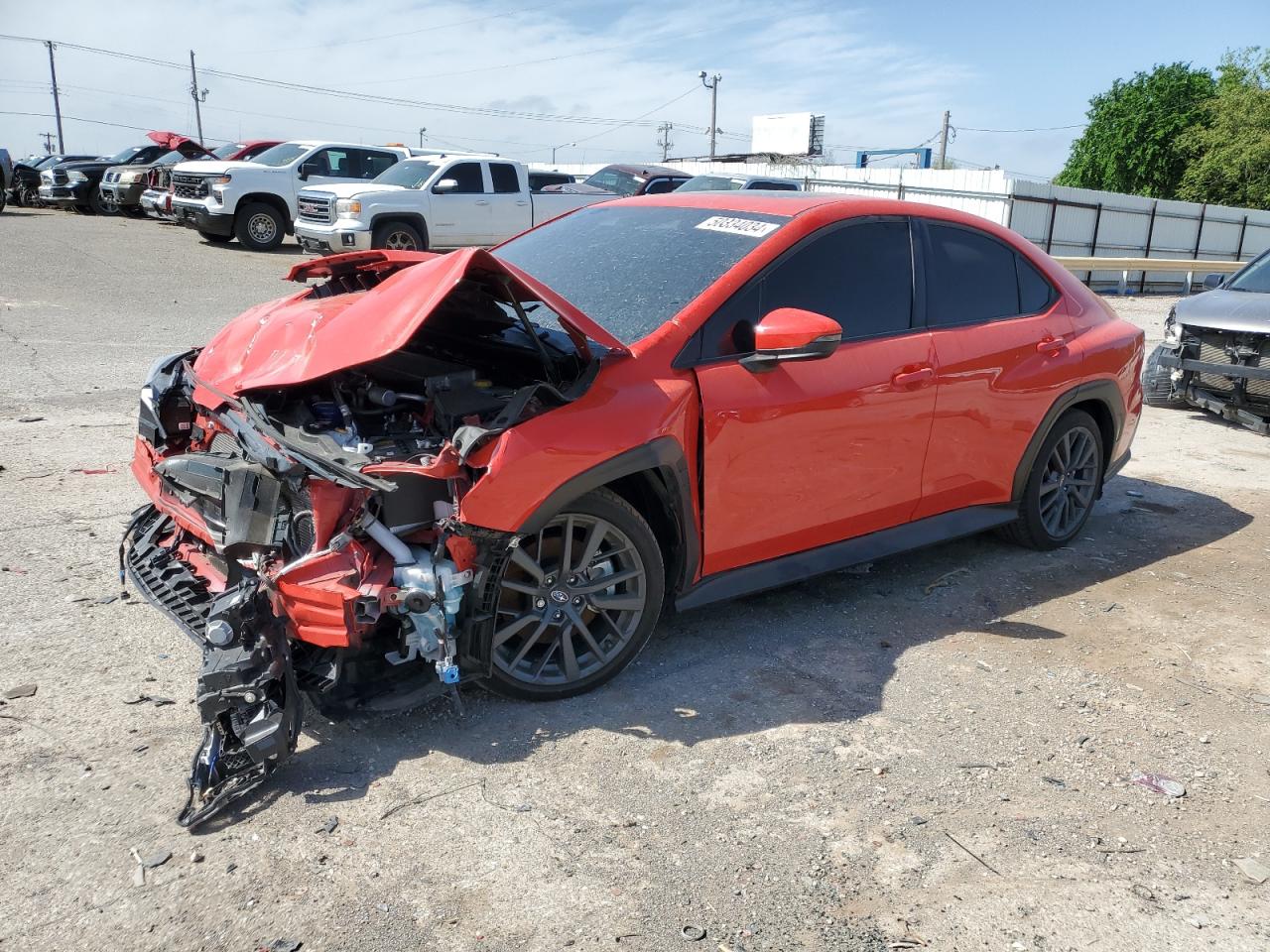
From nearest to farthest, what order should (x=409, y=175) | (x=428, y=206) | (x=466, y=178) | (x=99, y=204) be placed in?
(x=428, y=206) < (x=409, y=175) < (x=466, y=178) < (x=99, y=204)

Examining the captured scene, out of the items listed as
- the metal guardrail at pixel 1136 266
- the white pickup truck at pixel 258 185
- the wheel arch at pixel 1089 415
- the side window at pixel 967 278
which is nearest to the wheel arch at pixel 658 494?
the side window at pixel 967 278

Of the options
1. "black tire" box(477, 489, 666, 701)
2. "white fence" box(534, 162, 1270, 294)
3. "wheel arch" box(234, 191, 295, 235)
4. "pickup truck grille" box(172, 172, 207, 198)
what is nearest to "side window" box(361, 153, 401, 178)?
"wheel arch" box(234, 191, 295, 235)

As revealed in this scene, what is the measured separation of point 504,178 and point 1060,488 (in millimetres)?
14044

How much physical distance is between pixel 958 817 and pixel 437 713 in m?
1.78

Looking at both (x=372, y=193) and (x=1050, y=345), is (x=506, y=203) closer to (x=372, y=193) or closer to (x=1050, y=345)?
(x=372, y=193)

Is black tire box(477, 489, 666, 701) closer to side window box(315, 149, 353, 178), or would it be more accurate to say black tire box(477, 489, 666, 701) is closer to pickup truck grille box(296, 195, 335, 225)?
pickup truck grille box(296, 195, 335, 225)

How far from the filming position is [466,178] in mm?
17141

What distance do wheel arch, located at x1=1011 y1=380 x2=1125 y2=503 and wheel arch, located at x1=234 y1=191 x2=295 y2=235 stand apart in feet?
49.8

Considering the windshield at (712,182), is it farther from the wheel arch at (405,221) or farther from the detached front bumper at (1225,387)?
the detached front bumper at (1225,387)

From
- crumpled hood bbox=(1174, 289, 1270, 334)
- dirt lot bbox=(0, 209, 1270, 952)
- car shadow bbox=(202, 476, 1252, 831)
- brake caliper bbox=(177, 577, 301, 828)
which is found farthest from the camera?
crumpled hood bbox=(1174, 289, 1270, 334)

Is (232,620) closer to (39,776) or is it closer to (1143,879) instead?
(39,776)

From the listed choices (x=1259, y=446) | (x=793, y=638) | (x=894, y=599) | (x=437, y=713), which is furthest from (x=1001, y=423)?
(x=1259, y=446)

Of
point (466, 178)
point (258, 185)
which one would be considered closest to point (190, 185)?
point (258, 185)

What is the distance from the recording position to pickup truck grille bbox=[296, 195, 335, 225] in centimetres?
1577
